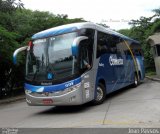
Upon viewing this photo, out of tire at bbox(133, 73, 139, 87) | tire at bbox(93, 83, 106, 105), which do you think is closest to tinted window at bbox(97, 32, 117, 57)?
tire at bbox(93, 83, 106, 105)

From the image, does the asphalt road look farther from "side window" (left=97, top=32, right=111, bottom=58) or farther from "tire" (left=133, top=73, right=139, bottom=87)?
"tire" (left=133, top=73, right=139, bottom=87)

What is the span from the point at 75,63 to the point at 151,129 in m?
4.70

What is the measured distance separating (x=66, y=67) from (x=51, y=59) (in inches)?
28.2

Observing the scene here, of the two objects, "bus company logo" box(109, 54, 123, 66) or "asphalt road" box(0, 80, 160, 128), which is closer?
"asphalt road" box(0, 80, 160, 128)

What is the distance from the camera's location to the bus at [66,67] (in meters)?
12.6

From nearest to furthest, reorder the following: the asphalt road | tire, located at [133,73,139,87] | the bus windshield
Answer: the asphalt road
the bus windshield
tire, located at [133,73,139,87]

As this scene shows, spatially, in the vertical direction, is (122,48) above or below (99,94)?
above

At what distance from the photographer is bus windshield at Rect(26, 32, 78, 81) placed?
12727mm

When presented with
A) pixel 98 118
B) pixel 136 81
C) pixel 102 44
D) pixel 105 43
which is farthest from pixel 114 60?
pixel 98 118

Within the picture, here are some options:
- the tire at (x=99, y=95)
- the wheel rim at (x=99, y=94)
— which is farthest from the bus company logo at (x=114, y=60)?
the wheel rim at (x=99, y=94)

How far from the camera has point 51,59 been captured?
42.7 ft

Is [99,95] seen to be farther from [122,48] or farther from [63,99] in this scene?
[122,48]

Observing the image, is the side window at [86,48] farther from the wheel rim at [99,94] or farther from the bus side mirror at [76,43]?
the wheel rim at [99,94]

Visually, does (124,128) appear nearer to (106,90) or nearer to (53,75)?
(53,75)
